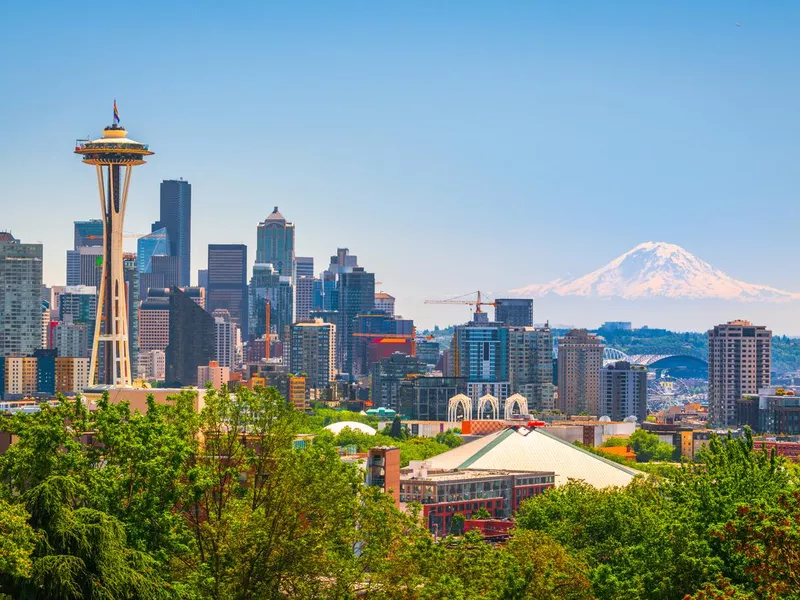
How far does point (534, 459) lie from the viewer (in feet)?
A: 478

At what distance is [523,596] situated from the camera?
45219 millimetres

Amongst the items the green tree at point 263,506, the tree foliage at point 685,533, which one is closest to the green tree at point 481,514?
the tree foliage at point 685,533

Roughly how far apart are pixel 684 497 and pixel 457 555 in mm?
11119

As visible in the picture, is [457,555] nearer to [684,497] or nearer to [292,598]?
[292,598]

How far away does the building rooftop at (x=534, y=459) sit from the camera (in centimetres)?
13970

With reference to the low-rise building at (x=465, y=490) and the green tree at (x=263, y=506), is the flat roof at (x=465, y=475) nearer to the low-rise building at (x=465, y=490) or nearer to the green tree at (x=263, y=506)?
the low-rise building at (x=465, y=490)

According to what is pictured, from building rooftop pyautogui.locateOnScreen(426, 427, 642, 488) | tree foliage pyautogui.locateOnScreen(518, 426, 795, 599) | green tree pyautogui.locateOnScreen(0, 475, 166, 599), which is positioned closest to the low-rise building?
building rooftop pyautogui.locateOnScreen(426, 427, 642, 488)

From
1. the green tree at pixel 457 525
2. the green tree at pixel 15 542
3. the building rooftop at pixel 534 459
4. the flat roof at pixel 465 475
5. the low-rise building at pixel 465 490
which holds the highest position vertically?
the green tree at pixel 15 542

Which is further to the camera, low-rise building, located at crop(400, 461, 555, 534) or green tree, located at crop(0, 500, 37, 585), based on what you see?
low-rise building, located at crop(400, 461, 555, 534)

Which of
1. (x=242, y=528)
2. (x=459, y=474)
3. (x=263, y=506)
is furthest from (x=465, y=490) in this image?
(x=242, y=528)

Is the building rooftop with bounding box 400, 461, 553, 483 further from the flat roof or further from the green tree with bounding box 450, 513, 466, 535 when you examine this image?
the green tree with bounding box 450, 513, 466, 535

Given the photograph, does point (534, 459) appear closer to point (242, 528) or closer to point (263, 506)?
point (263, 506)

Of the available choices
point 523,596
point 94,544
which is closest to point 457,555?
point 523,596

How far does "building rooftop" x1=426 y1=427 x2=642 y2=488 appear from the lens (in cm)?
13970
